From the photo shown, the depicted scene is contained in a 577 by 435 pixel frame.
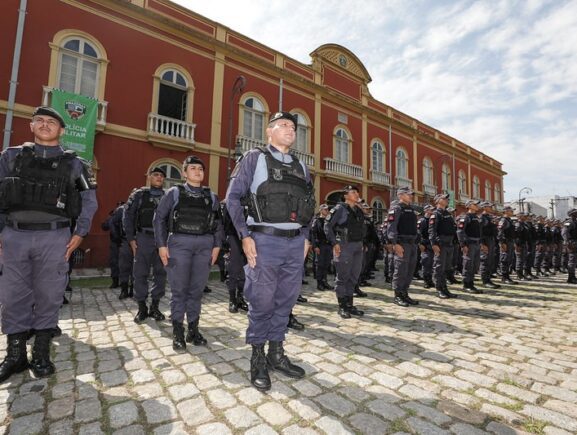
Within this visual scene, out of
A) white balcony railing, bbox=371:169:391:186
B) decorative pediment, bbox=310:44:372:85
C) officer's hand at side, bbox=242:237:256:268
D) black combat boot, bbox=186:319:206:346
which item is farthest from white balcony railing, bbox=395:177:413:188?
officer's hand at side, bbox=242:237:256:268

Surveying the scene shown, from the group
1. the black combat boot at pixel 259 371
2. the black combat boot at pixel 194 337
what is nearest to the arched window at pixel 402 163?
the black combat boot at pixel 194 337

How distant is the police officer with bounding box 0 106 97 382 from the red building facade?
7.92m

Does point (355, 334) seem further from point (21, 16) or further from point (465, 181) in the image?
point (465, 181)

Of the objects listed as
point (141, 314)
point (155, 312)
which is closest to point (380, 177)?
point (155, 312)

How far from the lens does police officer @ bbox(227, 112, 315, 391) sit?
2.42 metres

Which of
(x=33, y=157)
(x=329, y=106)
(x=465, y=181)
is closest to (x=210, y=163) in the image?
(x=329, y=106)

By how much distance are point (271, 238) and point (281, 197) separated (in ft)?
1.14

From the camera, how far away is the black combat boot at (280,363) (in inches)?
96.0

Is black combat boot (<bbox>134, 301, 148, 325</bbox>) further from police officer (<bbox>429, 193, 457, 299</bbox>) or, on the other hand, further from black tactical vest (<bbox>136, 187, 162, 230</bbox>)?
police officer (<bbox>429, 193, 457, 299</bbox>)

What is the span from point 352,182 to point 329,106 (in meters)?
4.40

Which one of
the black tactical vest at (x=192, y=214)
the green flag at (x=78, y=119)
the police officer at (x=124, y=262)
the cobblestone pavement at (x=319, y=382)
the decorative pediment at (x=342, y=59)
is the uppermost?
the decorative pediment at (x=342, y=59)

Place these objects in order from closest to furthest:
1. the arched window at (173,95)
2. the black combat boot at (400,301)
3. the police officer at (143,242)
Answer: the police officer at (143,242), the black combat boot at (400,301), the arched window at (173,95)

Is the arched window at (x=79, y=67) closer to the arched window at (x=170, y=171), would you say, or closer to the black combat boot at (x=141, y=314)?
the arched window at (x=170, y=171)

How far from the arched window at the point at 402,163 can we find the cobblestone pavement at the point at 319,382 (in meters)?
17.1
